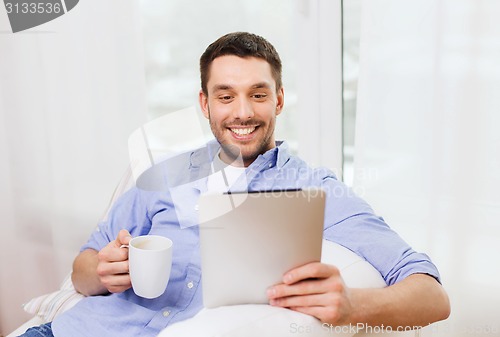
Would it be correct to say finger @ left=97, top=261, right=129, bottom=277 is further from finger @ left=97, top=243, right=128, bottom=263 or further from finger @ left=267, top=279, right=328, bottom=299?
finger @ left=267, top=279, right=328, bottom=299

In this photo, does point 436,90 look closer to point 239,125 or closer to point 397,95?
point 397,95

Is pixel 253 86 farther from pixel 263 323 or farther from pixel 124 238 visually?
pixel 263 323

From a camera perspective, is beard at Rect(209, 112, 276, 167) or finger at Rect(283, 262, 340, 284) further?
beard at Rect(209, 112, 276, 167)

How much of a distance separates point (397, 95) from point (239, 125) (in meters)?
0.52

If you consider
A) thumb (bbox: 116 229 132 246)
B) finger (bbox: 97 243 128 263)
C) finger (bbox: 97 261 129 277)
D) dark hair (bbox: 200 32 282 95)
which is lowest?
finger (bbox: 97 261 129 277)

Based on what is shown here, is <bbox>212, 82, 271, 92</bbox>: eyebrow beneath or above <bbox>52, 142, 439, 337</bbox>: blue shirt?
above

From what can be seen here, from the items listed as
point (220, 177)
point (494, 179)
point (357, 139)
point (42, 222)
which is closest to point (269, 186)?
point (220, 177)

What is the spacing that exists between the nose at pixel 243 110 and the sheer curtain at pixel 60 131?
2.65ft

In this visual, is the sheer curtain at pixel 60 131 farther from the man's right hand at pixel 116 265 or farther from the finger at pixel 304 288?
Answer: the finger at pixel 304 288

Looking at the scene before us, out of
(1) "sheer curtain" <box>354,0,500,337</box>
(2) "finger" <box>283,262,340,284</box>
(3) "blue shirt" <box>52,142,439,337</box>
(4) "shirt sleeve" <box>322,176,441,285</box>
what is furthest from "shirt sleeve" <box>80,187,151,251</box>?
(1) "sheer curtain" <box>354,0,500,337</box>

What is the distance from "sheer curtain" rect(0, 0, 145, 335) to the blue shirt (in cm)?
66

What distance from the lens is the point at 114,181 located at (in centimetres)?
233

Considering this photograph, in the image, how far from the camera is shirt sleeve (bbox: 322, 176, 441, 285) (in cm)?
131

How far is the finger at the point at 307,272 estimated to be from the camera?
1.13 m
